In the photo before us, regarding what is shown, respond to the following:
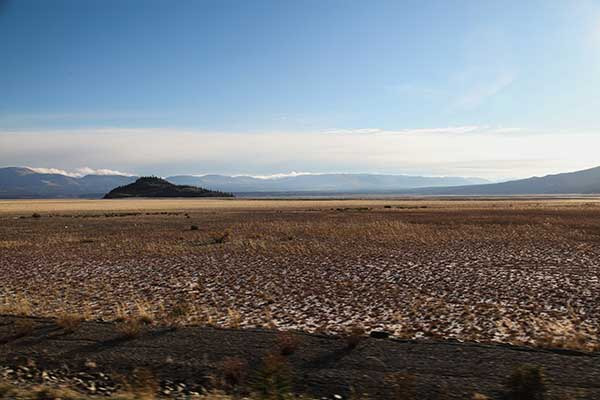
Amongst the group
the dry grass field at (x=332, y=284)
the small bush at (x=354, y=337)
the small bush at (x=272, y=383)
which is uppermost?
the small bush at (x=272, y=383)

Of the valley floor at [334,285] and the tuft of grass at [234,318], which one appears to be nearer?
the tuft of grass at [234,318]

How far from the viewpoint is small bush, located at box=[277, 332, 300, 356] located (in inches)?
417

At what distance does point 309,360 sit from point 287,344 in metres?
0.74

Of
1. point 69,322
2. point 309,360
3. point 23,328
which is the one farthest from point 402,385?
point 23,328

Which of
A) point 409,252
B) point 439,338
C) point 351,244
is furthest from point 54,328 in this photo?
point 351,244

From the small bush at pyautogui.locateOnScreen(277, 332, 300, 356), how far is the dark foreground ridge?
3.4 inches

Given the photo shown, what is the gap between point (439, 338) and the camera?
11562 mm

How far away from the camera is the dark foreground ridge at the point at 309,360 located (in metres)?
8.88

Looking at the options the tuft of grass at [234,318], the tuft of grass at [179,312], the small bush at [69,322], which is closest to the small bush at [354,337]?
the tuft of grass at [234,318]

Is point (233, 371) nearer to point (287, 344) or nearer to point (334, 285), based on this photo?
point (287, 344)

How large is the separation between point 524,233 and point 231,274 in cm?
2847

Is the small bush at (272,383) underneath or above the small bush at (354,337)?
above

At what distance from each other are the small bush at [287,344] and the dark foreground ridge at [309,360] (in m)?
0.09

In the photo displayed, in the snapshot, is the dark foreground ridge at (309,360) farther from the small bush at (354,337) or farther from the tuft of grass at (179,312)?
the tuft of grass at (179,312)
